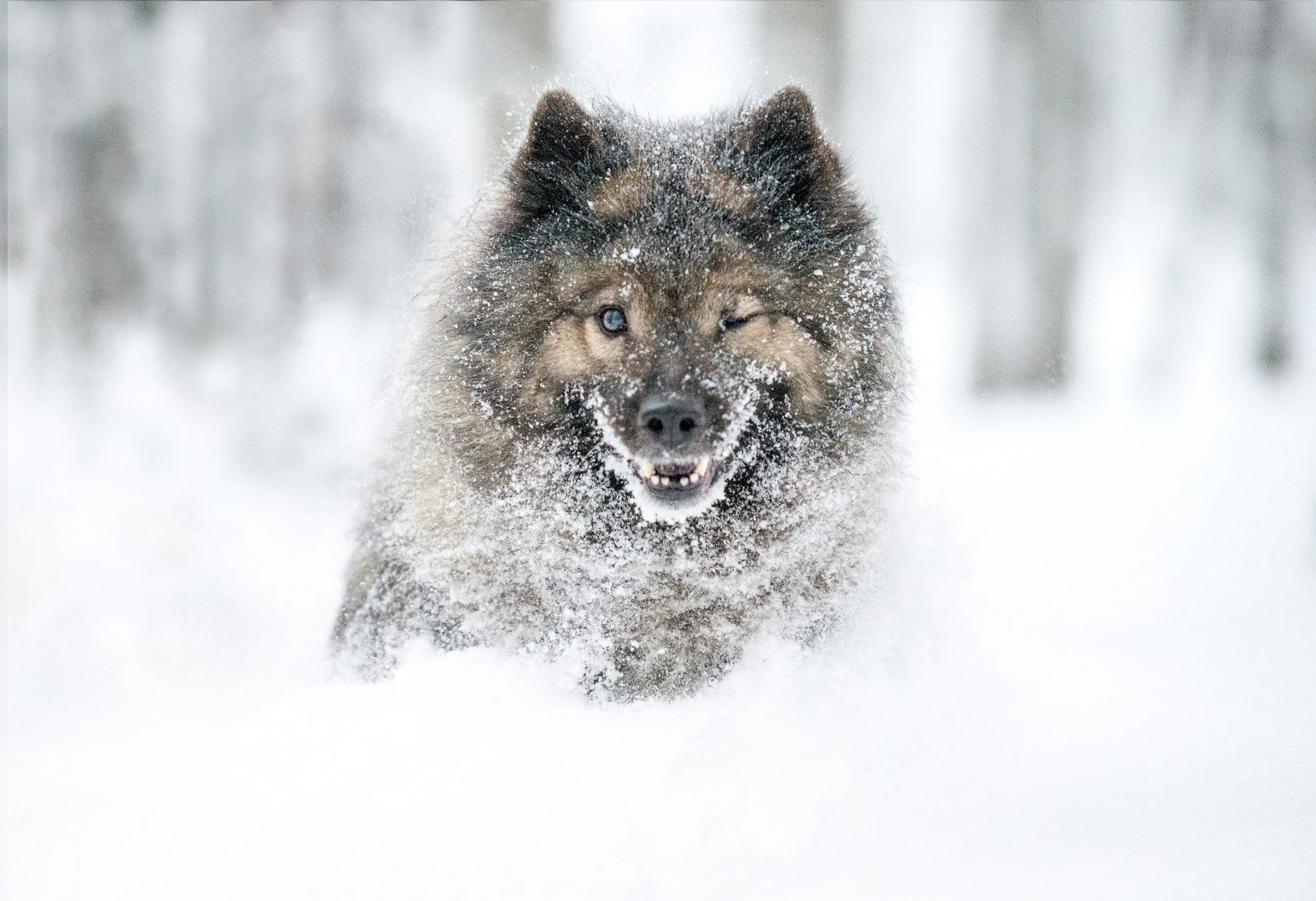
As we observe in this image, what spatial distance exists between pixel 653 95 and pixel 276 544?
308 cm

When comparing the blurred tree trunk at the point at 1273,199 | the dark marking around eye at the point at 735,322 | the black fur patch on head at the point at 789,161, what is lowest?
the dark marking around eye at the point at 735,322

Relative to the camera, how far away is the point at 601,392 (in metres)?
2.22

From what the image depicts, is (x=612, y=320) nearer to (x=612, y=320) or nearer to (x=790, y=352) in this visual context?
(x=612, y=320)

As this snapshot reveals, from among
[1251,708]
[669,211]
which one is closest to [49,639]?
[669,211]

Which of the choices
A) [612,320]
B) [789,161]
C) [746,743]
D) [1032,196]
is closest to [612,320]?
[612,320]

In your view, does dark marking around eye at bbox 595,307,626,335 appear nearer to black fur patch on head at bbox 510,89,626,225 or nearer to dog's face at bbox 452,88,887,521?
dog's face at bbox 452,88,887,521

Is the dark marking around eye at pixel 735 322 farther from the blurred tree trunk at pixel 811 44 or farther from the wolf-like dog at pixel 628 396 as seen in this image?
the blurred tree trunk at pixel 811 44

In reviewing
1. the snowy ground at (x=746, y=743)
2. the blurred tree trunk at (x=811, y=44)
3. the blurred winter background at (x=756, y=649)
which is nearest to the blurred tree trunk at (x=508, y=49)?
the blurred winter background at (x=756, y=649)

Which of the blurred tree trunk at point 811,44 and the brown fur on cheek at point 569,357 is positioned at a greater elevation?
the blurred tree trunk at point 811,44

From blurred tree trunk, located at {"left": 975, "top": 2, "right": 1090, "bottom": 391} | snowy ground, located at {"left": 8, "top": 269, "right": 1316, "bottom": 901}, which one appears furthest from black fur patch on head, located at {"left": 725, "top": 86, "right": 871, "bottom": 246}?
blurred tree trunk, located at {"left": 975, "top": 2, "right": 1090, "bottom": 391}

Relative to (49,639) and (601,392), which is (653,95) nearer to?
(601,392)

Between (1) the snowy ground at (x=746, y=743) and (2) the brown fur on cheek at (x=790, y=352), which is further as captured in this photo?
(2) the brown fur on cheek at (x=790, y=352)

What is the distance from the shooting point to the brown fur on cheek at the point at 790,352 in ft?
7.47

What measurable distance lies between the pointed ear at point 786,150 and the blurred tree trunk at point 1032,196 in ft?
20.2
